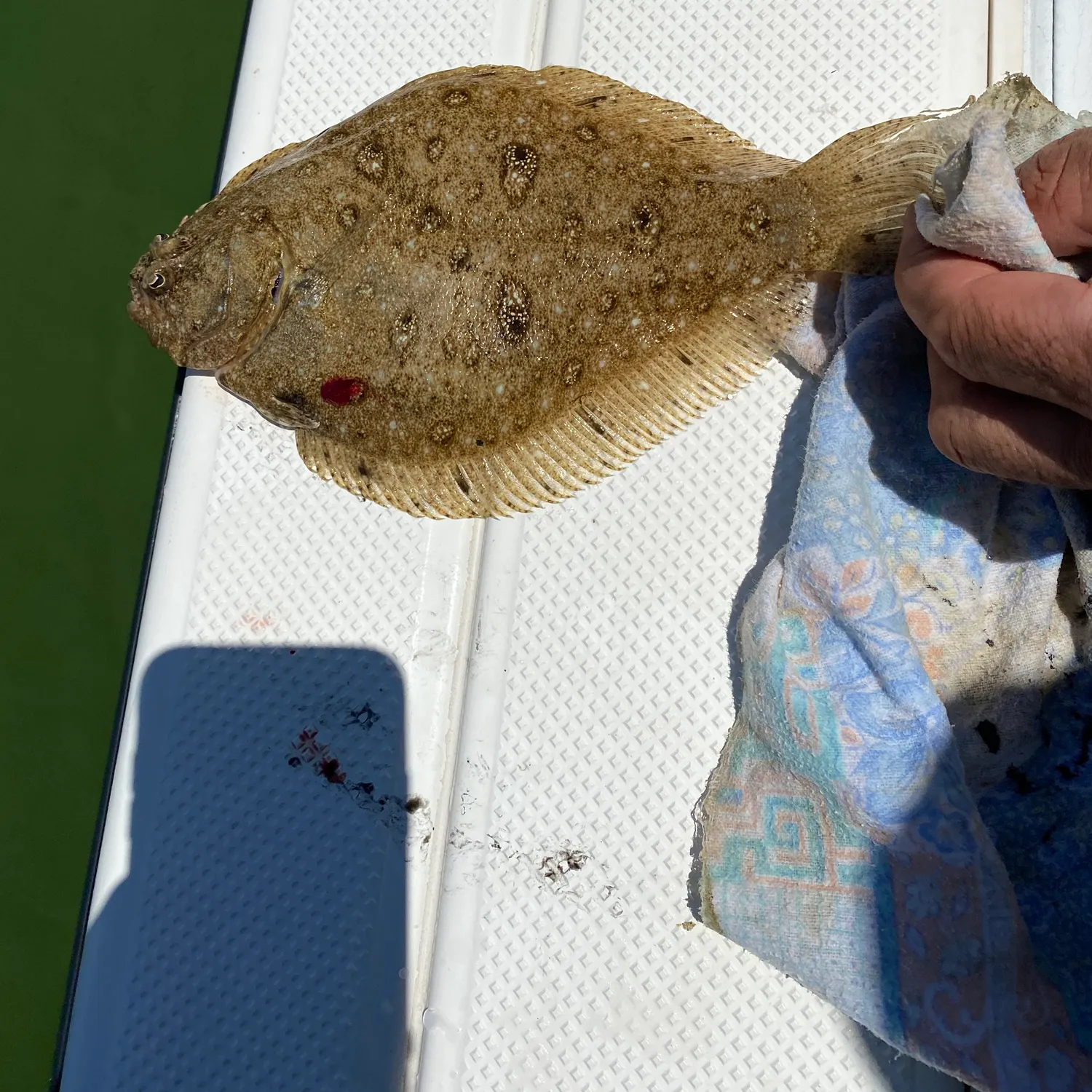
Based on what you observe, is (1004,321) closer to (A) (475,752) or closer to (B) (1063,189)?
(B) (1063,189)

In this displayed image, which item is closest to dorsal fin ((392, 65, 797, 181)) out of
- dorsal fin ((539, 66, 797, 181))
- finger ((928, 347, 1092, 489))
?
dorsal fin ((539, 66, 797, 181))

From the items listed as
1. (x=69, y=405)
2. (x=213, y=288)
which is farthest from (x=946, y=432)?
(x=69, y=405)

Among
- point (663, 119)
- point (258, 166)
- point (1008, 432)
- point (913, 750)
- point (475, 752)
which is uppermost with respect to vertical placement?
point (663, 119)

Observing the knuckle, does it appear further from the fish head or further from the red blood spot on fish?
the fish head

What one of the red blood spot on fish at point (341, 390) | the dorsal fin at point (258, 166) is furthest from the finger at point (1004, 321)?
the dorsal fin at point (258, 166)

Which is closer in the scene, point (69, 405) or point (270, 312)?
point (270, 312)

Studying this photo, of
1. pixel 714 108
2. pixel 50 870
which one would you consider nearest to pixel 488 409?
pixel 714 108
